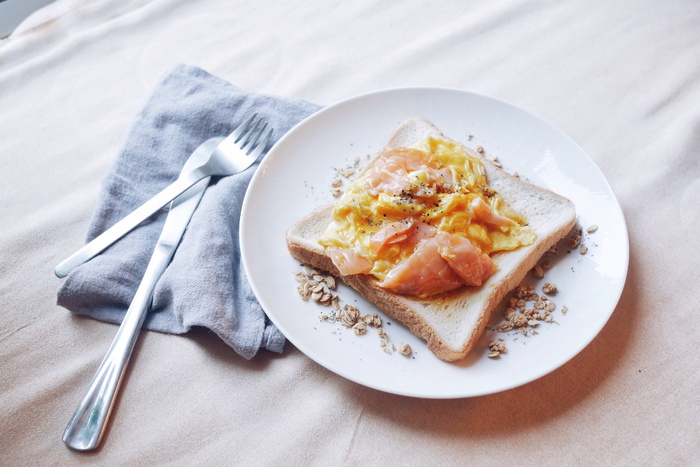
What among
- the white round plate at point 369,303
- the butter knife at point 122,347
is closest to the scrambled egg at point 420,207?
the white round plate at point 369,303

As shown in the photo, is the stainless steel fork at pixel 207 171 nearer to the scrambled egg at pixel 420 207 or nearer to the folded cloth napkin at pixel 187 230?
the folded cloth napkin at pixel 187 230

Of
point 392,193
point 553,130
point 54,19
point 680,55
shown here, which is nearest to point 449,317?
point 392,193

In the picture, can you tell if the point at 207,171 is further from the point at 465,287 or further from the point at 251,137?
the point at 465,287

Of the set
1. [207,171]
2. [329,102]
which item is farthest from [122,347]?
[329,102]

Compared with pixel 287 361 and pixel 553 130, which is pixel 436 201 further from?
pixel 287 361

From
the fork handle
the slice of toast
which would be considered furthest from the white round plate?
the fork handle

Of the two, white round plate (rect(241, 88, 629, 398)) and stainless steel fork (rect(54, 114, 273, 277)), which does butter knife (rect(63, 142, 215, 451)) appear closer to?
stainless steel fork (rect(54, 114, 273, 277))

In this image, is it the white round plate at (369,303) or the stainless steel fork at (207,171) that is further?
the stainless steel fork at (207,171)
